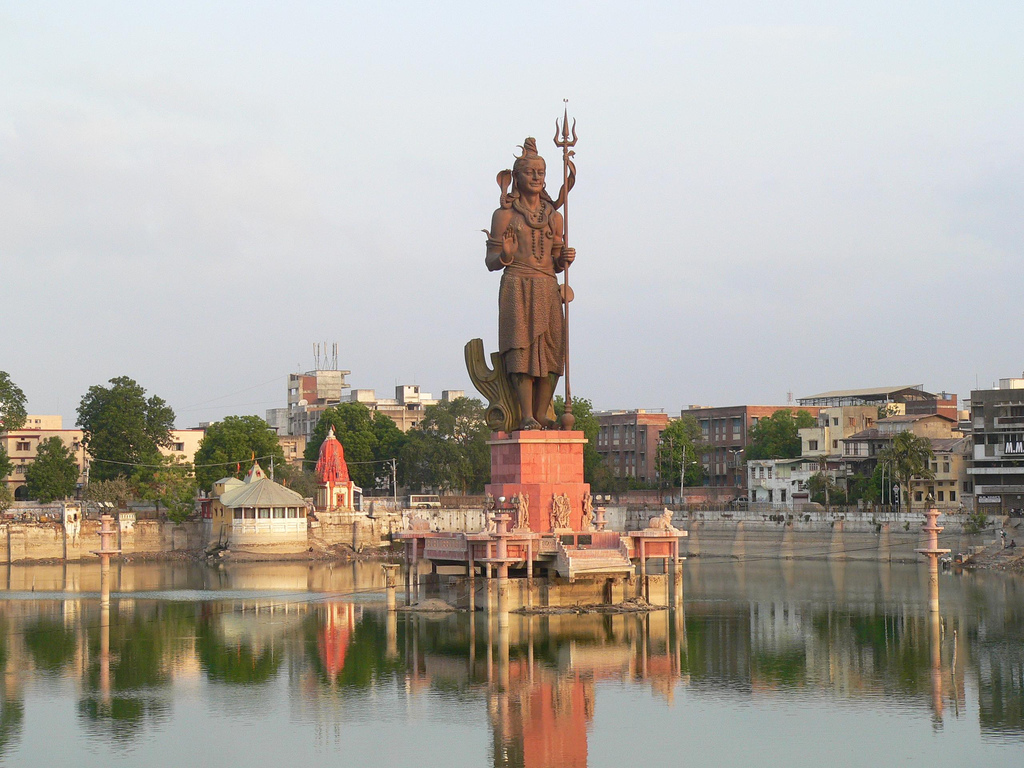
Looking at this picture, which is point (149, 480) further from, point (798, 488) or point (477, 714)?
point (477, 714)

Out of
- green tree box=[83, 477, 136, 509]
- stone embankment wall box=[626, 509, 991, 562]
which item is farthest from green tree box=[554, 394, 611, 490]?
green tree box=[83, 477, 136, 509]

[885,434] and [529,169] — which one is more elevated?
[529,169]

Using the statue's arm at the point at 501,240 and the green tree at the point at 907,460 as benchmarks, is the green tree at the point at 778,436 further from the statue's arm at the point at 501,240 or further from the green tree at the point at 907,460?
the statue's arm at the point at 501,240

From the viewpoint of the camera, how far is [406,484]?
13812 cm

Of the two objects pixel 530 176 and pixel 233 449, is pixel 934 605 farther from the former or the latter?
pixel 233 449

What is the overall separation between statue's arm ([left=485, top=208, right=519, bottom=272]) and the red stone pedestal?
21.4 ft

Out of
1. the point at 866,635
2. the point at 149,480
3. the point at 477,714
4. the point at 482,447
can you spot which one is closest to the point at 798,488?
the point at 482,447

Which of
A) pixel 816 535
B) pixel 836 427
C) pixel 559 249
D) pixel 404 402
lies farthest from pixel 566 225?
pixel 404 402

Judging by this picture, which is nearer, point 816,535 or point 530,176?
point 530,176

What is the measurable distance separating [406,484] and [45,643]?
8987cm

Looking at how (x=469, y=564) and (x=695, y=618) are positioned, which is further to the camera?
(x=695, y=618)

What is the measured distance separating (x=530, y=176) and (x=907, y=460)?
187 ft

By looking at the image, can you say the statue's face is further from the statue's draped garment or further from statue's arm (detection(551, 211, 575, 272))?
statue's arm (detection(551, 211, 575, 272))

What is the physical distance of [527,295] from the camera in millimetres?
53844
